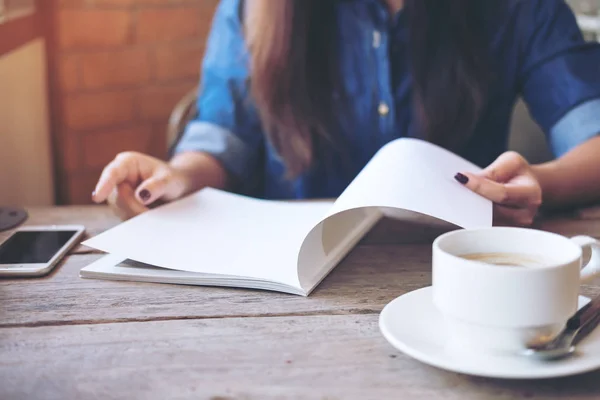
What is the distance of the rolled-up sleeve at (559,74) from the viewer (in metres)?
1.09

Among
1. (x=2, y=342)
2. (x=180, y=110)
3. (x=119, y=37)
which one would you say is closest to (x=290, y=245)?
(x=2, y=342)

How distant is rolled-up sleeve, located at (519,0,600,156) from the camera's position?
1094mm

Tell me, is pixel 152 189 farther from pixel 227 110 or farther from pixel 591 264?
pixel 591 264

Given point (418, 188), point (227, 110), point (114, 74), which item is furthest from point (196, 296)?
point (114, 74)

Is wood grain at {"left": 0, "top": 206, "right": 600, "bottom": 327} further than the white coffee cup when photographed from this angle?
Yes

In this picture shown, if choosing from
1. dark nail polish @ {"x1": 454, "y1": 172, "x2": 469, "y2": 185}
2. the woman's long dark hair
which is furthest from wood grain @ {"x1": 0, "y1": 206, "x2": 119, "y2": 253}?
dark nail polish @ {"x1": 454, "y1": 172, "x2": 469, "y2": 185}

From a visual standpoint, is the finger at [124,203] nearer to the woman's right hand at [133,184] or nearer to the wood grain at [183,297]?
the woman's right hand at [133,184]

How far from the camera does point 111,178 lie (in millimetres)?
886

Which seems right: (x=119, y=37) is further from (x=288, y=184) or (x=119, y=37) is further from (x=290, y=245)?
(x=290, y=245)

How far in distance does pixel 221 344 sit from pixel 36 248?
0.35 meters

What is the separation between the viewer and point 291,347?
555 millimetres

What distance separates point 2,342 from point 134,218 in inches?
10.8

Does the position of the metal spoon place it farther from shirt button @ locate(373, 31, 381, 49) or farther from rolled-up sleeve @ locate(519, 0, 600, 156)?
shirt button @ locate(373, 31, 381, 49)

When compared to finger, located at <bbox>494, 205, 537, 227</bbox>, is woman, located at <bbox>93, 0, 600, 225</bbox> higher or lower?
higher
